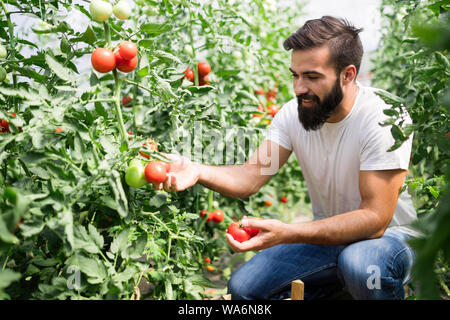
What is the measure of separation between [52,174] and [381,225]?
1055 mm

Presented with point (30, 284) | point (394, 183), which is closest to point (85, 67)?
point (30, 284)

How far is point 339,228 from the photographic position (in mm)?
1352

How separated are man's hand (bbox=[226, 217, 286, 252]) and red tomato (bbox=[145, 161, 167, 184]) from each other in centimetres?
34

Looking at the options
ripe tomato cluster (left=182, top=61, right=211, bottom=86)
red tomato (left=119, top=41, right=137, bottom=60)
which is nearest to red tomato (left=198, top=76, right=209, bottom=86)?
ripe tomato cluster (left=182, top=61, right=211, bottom=86)

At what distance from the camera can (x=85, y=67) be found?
2129 millimetres

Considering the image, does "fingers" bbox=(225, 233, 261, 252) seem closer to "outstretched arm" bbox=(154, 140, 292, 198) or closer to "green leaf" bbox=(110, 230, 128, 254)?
"outstretched arm" bbox=(154, 140, 292, 198)

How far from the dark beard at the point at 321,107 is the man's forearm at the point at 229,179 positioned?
0.32 m

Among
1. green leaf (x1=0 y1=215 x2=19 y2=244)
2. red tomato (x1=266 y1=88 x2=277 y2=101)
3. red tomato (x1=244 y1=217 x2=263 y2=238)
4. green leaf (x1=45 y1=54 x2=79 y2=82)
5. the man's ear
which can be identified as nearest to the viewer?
green leaf (x1=0 y1=215 x2=19 y2=244)

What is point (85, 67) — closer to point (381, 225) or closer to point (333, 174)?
point (333, 174)

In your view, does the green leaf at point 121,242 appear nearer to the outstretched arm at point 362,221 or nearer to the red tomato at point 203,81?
the outstretched arm at point 362,221

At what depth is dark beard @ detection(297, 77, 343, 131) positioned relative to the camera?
59.3 inches

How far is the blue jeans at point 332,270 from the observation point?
4.24 feet

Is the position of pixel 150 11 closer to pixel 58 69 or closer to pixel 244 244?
pixel 58 69

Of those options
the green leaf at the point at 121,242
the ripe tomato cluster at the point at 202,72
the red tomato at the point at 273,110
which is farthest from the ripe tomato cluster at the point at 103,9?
the red tomato at the point at 273,110
